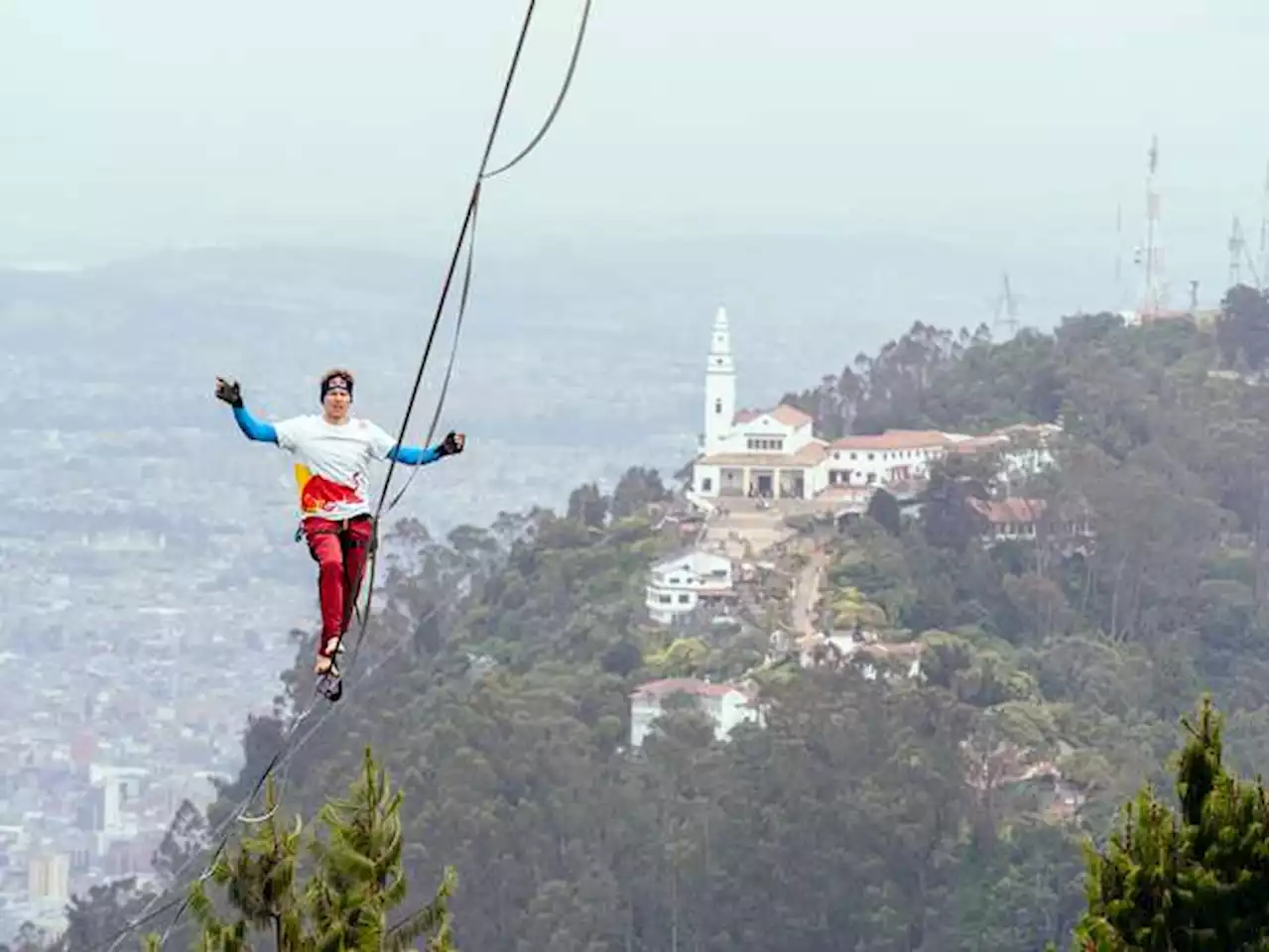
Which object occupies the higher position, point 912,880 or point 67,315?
point 67,315

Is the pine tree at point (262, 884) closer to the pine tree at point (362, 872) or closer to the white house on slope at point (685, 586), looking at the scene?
the pine tree at point (362, 872)

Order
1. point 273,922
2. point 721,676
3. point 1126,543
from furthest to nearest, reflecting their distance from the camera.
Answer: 1. point 1126,543
2. point 721,676
3. point 273,922

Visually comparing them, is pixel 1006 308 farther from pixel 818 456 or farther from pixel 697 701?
pixel 697 701

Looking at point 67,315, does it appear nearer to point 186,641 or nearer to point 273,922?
point 186,641

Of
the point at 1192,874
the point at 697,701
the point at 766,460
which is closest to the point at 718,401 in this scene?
the point at 766,460

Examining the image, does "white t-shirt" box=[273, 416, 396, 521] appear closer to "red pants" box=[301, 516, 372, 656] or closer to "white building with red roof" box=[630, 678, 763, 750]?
"red pants" box=[301, 516, 372, 656]

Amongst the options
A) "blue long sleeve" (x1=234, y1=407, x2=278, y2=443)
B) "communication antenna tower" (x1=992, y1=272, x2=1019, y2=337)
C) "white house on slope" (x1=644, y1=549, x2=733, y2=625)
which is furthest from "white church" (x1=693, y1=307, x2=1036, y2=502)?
"blue long sleeve" (x1=234, y1=407, x2=278, y2=443)

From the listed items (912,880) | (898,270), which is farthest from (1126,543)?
(898,270)

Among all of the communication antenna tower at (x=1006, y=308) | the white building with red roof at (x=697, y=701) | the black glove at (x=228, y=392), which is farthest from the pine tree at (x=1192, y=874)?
the communication antenna tower at (x=1006, y=308)
